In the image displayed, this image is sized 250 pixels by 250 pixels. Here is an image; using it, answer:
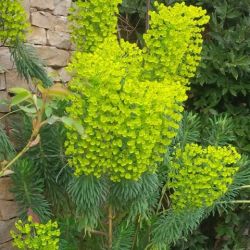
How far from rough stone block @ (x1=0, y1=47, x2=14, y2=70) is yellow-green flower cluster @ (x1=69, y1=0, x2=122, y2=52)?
436 mm

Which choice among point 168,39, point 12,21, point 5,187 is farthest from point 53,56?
point 168,39

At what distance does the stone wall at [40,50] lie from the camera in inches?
102

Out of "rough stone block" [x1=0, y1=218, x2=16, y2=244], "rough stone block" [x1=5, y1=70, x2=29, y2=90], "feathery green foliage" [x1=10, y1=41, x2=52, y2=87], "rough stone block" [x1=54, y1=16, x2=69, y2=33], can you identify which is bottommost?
"rough stone block" [x1=0, y1=218, x2=16, y2=244]

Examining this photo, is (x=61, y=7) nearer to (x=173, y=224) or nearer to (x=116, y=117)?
(x=116, y=117)

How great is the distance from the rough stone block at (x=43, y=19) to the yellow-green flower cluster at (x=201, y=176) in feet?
3.48

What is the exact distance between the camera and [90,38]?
2283 millimetres

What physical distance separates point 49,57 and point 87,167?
987mm

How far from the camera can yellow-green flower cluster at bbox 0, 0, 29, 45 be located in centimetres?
221

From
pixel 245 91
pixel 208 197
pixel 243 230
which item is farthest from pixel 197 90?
pixel 208 197

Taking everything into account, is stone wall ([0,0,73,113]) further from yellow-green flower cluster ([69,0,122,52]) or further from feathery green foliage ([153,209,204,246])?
feathery green foliage ([153,209,204,246])

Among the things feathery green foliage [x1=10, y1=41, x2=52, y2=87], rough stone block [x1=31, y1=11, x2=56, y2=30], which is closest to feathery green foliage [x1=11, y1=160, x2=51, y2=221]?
feathery green foliage [x1=10, y1=41, x2=52, y2=87]

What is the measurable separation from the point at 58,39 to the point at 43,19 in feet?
0.44

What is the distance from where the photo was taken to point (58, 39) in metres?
2.82

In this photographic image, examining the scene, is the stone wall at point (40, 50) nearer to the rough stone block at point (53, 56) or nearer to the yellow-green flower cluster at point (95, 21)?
the rough stone block at point (53, 56)
